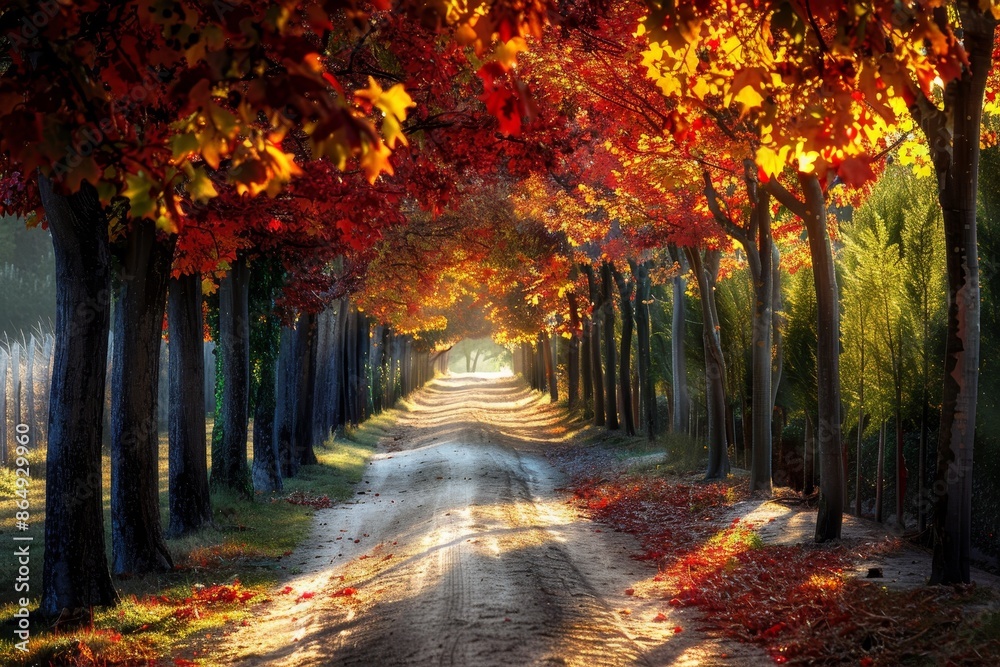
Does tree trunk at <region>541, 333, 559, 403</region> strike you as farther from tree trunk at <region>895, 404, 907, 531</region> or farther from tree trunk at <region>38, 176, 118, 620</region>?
tree trunk at <region>38, 176, 118, 620</region>

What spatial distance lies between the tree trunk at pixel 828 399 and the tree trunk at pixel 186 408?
877 centimetres

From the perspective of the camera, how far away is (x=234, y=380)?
17.5 meters

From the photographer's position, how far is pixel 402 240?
89.8ft

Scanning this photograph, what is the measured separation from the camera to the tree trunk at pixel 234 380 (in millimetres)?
17516

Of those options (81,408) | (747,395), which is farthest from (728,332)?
(81,408)

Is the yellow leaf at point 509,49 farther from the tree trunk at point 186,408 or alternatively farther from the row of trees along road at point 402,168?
the tree trunk at point 186,408

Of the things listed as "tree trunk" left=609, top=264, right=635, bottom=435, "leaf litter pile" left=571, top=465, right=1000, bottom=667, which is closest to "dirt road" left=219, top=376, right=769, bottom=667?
"leaf litter pile" left=571, top=465, right=1000, bottom=667

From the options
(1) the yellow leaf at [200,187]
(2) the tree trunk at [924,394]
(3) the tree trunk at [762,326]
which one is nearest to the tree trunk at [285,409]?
(3) the tree trunk at [762,326]

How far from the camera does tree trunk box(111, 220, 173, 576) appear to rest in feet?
36.1

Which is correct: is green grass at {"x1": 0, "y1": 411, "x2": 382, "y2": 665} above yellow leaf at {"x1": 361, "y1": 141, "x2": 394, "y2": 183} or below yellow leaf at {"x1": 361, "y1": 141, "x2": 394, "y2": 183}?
below

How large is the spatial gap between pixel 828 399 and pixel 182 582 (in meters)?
8.12

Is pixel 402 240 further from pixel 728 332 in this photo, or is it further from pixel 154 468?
pixel 154 468

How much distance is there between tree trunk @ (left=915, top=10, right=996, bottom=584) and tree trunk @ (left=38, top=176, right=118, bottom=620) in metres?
7.60

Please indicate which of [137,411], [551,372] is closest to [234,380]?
[137,411]
